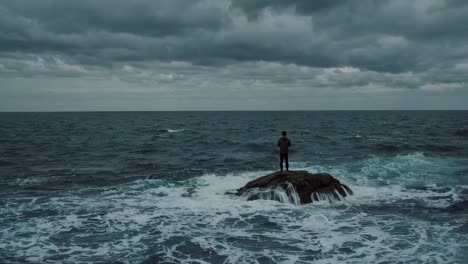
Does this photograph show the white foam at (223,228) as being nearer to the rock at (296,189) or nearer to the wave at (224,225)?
the wave at (224,225)

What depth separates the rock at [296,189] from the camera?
55.8 feet

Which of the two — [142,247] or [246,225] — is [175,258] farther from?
[246,225]

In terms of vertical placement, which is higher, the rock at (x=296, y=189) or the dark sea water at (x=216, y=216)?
the rock at (x=296, y=189)

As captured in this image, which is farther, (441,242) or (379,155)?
(379,155)

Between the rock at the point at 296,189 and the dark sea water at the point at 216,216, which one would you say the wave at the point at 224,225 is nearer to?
the dark sea water at the point at 216,216

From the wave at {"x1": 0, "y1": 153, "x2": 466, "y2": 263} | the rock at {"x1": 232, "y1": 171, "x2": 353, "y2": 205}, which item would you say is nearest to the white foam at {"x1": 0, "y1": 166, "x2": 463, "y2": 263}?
the wave at {"x1": 0, "y1": 153, "x2": 466, "y2": 263}

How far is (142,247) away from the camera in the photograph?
1181 centimetres

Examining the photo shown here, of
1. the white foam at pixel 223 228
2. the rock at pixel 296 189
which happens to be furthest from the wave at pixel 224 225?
the rock at pixel 296 189

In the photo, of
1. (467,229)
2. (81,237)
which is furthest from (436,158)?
(81,237)

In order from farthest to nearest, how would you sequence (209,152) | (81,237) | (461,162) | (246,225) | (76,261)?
(209,152) < (461,162) < (246,225) < (81,237) < (76,261)

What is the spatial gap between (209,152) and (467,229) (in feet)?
85.8

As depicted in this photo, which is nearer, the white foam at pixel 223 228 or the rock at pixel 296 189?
the white foam at pixel 223 228

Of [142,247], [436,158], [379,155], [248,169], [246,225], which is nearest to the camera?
[142,247]

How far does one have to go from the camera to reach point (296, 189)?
1723 cm
